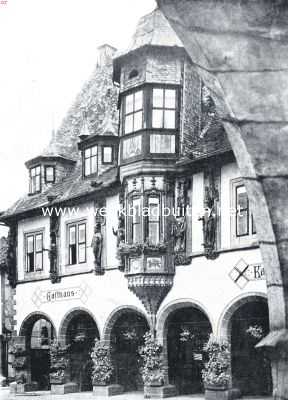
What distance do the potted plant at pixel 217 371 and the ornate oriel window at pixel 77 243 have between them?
235 inches

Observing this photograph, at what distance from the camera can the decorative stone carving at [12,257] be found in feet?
78.6

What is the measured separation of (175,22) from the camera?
2492mm

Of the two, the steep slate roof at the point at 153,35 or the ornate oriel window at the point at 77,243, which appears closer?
the steep slate roof at the point at 153,35

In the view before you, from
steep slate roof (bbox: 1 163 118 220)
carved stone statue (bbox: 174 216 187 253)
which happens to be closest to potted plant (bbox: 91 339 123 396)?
carved stone statue (bbox: 174 216 187 253)

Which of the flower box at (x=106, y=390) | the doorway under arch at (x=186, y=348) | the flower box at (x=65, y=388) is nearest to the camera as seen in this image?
the doorway under arch at (x=186, y=348)

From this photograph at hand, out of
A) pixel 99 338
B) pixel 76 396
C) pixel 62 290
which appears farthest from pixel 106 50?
pixel 76 396

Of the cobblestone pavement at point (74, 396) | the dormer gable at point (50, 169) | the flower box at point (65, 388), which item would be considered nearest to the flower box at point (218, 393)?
the cobblestone pavement at point (74, 396)

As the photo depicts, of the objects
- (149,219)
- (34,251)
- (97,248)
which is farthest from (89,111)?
(149,219)

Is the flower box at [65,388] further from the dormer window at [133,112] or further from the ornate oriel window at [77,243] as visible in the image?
the dormer window at [133,112]

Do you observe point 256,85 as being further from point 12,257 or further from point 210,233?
point 12,257

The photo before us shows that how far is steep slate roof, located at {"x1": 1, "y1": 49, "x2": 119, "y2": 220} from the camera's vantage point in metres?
21.4

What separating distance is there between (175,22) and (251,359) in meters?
15.8

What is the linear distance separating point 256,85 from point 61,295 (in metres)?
19.8

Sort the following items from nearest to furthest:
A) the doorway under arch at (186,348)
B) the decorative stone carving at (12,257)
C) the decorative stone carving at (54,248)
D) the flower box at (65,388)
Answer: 1. the doorway under arch at (186,348)
2. the flower box at (65,388)
3. the decorative stone carving at (54,248)
4. the decorative stone carving at (12,257)
